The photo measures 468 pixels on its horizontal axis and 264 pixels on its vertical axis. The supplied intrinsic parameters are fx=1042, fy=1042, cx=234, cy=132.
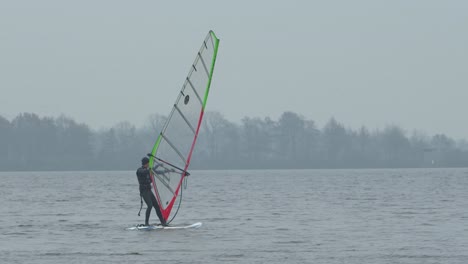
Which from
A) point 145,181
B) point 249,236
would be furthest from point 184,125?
point 249,236

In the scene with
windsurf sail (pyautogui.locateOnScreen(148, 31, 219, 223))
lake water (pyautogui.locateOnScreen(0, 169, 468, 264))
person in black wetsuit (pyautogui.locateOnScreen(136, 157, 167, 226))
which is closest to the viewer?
lake water (pyautogui.locateOnScreen(0, 169, 468, 264))

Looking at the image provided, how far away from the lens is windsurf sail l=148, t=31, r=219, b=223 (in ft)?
67.8

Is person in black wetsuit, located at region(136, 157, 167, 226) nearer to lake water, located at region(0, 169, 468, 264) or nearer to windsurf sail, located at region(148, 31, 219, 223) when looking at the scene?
windsurf sail, located at region(148, 31, 219, 223)

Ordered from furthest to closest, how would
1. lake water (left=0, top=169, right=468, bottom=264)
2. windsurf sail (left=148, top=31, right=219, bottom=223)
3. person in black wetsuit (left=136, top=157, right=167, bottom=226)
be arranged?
person in black wetsuit (left=136, top=157, right=167, bottom=226) < windsurf sail (left=148, top=31, right=219, bottom=223) < lake water (left=0, top=169, right=468, bottom=264)

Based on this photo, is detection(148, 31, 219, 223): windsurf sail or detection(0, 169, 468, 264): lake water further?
detection(148, 31, 219, 223): windsurf sail

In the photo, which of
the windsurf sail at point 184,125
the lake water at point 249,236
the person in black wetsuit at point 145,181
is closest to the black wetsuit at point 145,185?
the person in black wetsuit at point 145,181

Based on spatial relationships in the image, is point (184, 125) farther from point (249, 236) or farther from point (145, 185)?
point (249, 236)

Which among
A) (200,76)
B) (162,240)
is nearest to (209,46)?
(200,76)

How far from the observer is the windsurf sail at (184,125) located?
67.8ft

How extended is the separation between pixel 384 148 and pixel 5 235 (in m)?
157

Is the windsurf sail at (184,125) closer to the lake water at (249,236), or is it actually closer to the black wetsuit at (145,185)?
the black wetsuit at (145,185)

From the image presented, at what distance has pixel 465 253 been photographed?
1742 cm

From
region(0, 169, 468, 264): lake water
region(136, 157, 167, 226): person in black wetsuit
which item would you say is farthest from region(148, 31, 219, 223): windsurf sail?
region(0, 169, 468, 264): lake water

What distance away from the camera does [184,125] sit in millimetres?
21141
